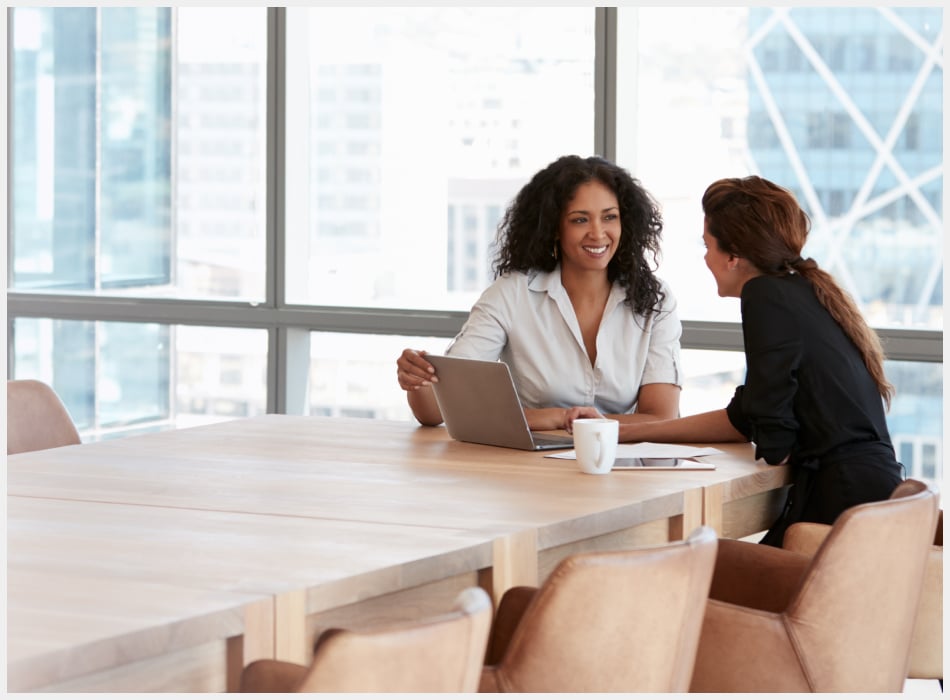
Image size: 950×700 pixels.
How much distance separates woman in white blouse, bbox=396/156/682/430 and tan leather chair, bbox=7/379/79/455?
887 millimetres

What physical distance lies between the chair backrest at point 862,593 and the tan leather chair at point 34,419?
1908 millimetres

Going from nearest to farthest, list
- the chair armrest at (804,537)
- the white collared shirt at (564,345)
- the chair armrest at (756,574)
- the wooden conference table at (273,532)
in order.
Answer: the wooden conference table at (273,532), the chair armrest at (756,574), the chair armrest at (804,537), the white collared shirt at (564,345)

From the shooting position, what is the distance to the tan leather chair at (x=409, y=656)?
1.26 metres

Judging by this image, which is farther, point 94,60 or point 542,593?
point 94,60

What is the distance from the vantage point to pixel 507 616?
6.23 feet

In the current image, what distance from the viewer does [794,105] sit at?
179 inches

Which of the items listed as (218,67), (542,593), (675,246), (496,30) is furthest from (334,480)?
(218,67)

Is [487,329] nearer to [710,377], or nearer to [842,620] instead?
[842,620]

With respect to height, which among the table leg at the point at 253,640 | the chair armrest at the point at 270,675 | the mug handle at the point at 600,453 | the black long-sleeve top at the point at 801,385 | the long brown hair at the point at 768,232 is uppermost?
the long brown hair at the point at 768,232

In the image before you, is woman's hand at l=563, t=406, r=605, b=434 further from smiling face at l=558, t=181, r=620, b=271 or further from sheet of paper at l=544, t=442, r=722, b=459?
smiling face at l=558, t=181, r=620, b=271

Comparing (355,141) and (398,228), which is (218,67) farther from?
(398,228)

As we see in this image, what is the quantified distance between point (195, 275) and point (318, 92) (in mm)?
904

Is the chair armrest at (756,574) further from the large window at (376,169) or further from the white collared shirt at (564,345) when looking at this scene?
the large window at (376,169)

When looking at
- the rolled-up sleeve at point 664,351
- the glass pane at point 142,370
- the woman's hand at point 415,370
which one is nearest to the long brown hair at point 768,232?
the rolled-up sleeve at point 664,351
